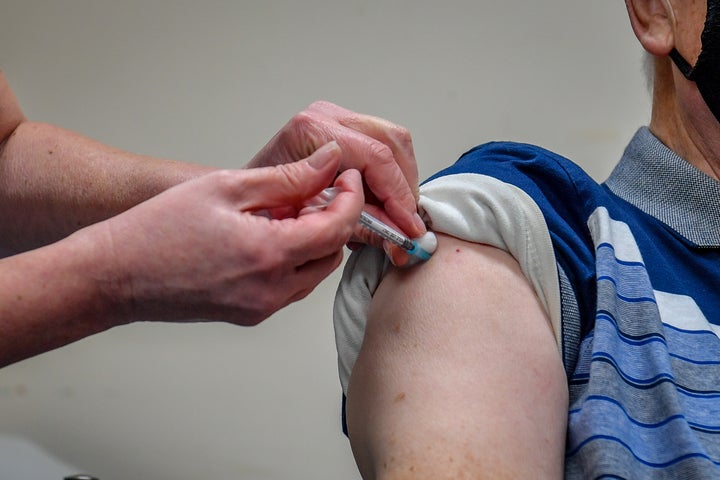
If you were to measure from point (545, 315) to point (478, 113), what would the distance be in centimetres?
A: 114

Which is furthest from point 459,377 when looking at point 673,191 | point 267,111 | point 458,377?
point 267,111

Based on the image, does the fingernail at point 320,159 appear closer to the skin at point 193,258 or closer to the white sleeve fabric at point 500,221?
the skin at point 193,258

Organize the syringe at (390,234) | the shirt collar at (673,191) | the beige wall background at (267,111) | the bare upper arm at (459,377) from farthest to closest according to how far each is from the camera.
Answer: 1. the beige wall background at (267,111)
2. the shirt collar at (673,191)
3. the syringe at (390,234)
4. the bare upper arm at (459,377)

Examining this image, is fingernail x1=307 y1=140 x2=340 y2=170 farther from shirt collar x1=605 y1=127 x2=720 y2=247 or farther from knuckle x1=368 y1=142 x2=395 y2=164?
shirt collar x1=605 y1=127 x2=720 y2=247

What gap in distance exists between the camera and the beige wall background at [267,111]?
1.93 m

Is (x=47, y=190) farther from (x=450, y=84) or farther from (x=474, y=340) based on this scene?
(x=450, y=84)

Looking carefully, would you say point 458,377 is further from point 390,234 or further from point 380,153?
point 380,153

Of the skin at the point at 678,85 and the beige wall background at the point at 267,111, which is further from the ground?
the skin at the point at 678,85

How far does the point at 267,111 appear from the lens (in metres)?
2.01

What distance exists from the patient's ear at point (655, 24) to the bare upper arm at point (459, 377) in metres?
0.43

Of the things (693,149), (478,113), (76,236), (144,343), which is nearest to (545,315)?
(693,149)

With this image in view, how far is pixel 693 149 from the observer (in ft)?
3.78

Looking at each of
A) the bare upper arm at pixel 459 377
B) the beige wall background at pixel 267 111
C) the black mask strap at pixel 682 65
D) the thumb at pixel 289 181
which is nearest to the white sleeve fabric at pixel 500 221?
the bare upper arm at pixel 459 377

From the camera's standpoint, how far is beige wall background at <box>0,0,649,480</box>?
1926 mm
